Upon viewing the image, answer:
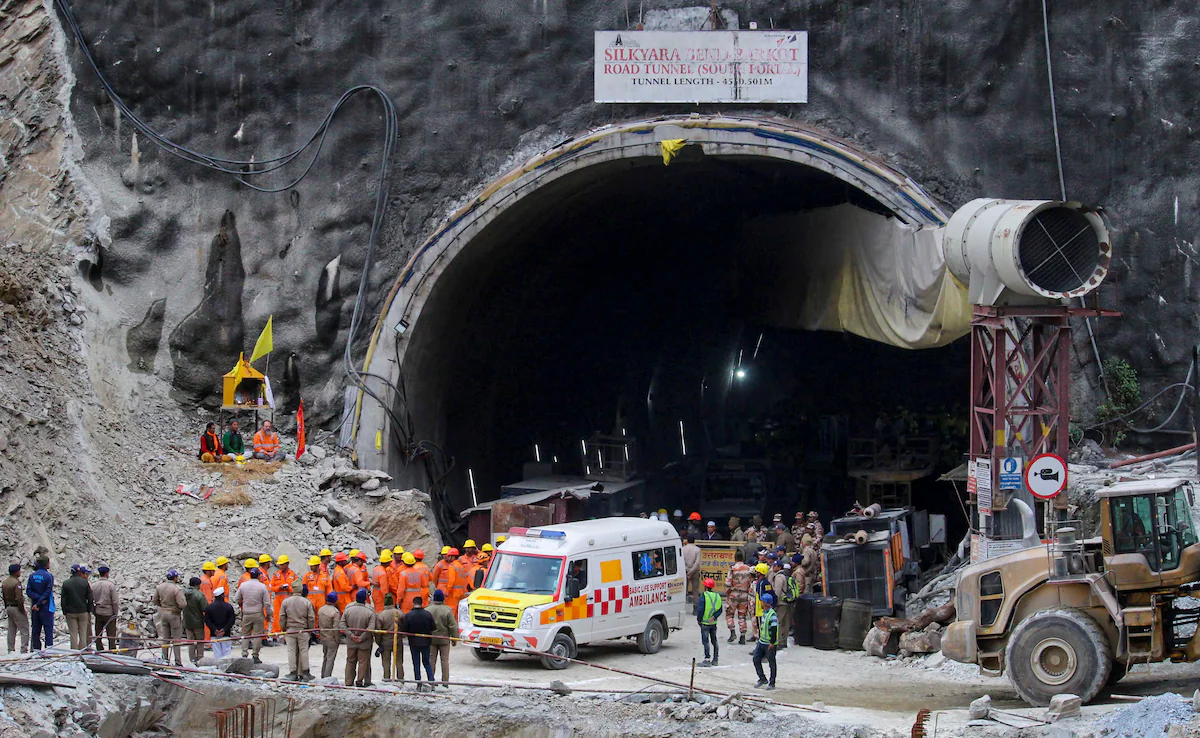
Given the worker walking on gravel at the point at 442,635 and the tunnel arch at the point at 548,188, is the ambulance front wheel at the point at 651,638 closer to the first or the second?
the worker walking on gravel at the point at 442,635

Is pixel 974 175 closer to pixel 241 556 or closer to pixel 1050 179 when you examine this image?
pixel 1050 179

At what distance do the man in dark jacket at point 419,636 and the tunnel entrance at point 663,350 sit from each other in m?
10.1

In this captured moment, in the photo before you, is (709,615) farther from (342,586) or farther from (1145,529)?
(1145,529)

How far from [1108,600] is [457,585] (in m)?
9.61

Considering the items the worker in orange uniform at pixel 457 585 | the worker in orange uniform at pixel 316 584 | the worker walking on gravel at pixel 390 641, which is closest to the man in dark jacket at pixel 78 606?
the worker in orange uniform at pixel 316 584

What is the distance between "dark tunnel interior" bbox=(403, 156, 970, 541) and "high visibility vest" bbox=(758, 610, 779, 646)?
11.5m

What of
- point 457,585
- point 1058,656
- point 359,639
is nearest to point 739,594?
point 457,585

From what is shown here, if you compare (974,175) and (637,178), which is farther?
(637,178)

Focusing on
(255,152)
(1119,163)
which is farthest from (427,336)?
(1119,163)

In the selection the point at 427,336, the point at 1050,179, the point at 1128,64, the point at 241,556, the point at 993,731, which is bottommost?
the point at 993,731

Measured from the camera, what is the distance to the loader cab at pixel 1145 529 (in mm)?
14938

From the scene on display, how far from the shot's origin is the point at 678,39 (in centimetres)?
2605

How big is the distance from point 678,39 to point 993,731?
1610 cm

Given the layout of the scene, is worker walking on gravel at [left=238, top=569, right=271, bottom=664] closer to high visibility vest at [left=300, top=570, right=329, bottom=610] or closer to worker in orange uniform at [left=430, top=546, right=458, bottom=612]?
high visibility vest at [left=300, top=570, right=329, bottom=610]
